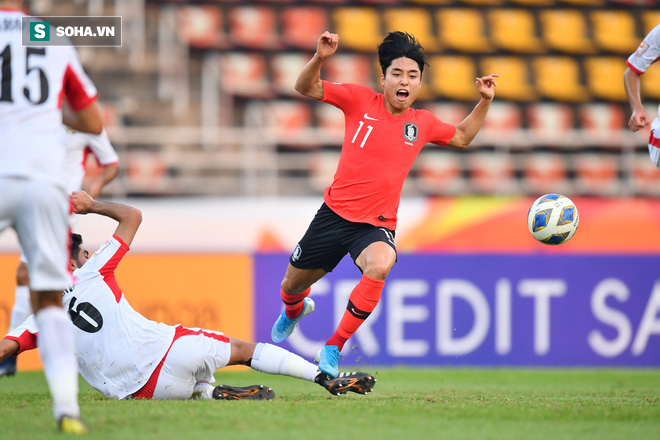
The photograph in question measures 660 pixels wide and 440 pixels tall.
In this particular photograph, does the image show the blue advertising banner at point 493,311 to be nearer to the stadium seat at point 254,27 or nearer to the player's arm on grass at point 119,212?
the player's arm on grass at point 119,212

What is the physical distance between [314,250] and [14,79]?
9.20ft

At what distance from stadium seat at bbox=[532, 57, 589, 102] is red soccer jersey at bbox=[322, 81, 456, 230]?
31.3 ft

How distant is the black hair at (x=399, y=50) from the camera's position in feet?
19.5

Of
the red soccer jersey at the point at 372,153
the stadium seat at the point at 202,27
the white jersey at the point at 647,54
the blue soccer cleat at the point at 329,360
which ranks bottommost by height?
the blue soccer cleat at the point at 329,360

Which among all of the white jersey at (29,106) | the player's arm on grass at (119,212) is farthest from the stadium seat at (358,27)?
the white jersey at (29,106)

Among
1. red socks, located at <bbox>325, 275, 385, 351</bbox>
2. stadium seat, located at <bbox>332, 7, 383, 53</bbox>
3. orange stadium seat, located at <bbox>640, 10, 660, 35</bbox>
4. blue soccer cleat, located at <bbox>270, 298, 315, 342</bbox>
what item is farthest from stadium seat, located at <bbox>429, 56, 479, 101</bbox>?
red socks, located at <bbox>325, 275, 385, 351</bbox>

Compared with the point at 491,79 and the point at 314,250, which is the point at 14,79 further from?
the point at 491,79

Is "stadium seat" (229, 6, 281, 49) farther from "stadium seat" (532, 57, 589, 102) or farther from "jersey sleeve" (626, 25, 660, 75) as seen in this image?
"jersey sleeve" (626, 25, 660, 75)

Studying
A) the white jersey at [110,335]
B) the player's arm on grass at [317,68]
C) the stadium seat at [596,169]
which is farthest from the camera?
the stadium seat at [596,169]

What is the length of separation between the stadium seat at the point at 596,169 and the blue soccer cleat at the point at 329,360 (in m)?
8.67

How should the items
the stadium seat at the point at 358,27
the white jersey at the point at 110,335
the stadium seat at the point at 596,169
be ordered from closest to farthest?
the white jersey at the point at 110,335, the stadium seat at the point at 596,169, the stadium seat at the point at 358,27

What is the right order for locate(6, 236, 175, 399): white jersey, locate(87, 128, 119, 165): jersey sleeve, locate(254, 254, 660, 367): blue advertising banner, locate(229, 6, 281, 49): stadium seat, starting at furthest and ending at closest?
locate(229, 6, 281, 49): stadium seat → locate(254, 254, 660, 367): blue advertising banner → locate(87, 128, 119, 165): jersey sleeve → locate(6, 236, 175, 399): white jersey

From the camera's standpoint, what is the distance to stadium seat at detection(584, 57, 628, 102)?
14945mm

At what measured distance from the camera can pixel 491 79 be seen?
6043 millimetres
